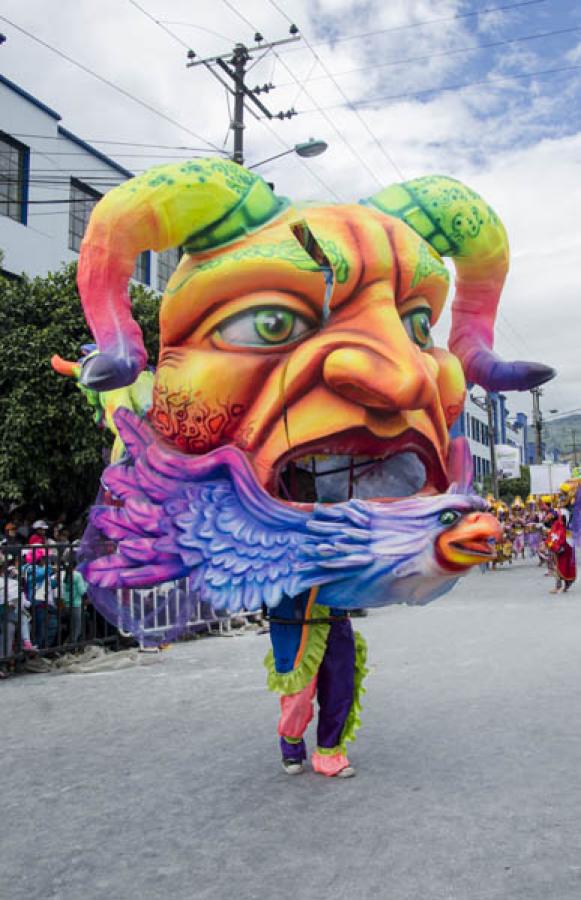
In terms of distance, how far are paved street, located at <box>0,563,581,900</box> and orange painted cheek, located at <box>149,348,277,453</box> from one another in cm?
156

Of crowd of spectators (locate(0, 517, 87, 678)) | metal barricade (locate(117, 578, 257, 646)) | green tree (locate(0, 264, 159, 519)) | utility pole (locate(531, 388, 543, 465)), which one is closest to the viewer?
metal barricade (locate(117, 578, 257, 646))

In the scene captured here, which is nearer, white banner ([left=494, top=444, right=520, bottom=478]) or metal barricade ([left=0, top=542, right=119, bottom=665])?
metal barricade ([left=0, top=542, right=119, bottom=665])

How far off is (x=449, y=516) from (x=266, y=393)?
870 millimetres

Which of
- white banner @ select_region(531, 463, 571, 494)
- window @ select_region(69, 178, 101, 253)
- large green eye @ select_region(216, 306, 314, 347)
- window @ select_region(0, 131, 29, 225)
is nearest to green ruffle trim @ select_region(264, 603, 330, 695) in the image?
large green eye @ select_region(216, 306, 314, 347)

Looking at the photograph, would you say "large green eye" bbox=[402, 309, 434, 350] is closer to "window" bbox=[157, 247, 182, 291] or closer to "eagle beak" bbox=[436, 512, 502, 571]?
"eagle beak" bbox=[436, 512, 502, 571]

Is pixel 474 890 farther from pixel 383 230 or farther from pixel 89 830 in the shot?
pixel 383 230

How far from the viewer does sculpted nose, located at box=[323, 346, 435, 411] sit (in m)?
3.06

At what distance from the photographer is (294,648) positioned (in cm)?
373

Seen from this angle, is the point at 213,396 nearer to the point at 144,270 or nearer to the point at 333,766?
the point at 333,766

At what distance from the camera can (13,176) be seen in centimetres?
1510

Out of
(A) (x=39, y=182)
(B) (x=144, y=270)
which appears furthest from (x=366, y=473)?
(B) (x=144, y=270)

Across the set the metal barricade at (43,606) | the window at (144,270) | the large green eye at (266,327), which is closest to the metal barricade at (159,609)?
the large green eye at (266,327)

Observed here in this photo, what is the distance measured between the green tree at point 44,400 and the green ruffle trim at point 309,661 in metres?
7.16

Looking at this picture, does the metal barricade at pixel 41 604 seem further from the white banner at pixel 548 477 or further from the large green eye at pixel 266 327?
the white banner at pixel 548 477
